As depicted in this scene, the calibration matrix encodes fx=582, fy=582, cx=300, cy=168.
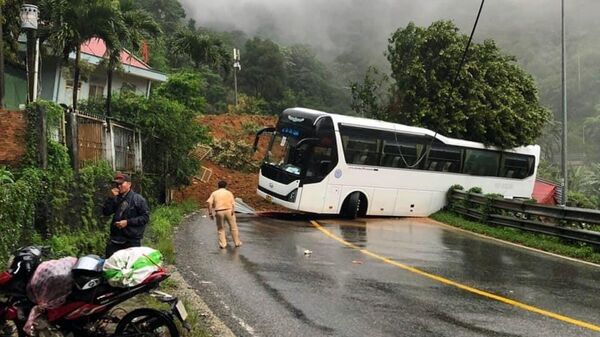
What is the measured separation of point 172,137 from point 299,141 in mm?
4334

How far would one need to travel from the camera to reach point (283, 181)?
19.6 m

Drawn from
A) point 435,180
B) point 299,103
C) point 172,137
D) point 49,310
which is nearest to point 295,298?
point 49,310

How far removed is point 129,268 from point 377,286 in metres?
4.82

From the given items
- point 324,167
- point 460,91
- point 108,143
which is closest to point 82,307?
point 108,143

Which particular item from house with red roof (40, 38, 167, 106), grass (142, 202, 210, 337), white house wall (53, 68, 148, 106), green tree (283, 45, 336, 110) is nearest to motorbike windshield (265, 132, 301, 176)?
grass (142, 202, 210, 337)

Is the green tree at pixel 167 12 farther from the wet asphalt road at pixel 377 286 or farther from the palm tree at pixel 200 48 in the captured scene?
the wet asphalt road at pixel 377 286

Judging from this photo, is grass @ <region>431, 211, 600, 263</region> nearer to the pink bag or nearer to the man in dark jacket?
the man in dark jacket

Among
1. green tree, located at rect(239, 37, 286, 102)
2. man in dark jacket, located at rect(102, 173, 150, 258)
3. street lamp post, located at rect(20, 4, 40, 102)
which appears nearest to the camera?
man in dark jacket, located at rect(102, 173, 150, 258)

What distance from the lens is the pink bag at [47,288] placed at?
497 centimetres

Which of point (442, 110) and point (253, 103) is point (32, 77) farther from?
point (253, 103)

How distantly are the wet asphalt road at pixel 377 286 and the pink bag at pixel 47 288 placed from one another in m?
2.11

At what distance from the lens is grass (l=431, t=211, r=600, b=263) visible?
44.7ft

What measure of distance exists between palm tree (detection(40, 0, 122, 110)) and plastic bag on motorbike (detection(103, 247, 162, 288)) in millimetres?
13108

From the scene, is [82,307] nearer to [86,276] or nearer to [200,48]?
[86,276]
